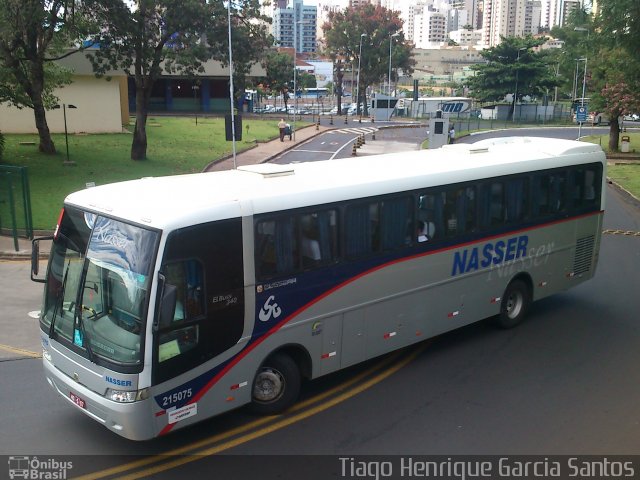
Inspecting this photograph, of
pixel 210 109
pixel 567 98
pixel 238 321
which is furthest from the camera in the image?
pixel 567 98

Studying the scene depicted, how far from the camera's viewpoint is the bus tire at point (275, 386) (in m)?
8.26

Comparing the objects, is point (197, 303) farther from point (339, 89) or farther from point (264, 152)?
point (339, 89)

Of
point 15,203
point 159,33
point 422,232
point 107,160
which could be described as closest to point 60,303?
point 422,232

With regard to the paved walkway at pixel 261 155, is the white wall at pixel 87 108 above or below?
above

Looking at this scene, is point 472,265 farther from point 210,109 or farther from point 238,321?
point 210,109

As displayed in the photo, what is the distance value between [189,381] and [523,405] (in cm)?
448

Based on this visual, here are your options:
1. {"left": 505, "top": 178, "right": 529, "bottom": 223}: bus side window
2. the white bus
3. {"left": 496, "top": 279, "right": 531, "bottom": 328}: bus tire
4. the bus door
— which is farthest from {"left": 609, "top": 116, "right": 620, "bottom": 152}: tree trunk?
the bus door

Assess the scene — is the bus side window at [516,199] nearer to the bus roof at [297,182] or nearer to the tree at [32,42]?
the bus roof at [297,182]

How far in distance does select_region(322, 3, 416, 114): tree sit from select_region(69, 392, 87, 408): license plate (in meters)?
73.5

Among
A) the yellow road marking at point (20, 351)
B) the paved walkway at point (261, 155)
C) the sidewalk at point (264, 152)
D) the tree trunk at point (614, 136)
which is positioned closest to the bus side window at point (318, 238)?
the yellow road marking at point (20, 351)

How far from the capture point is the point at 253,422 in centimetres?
819

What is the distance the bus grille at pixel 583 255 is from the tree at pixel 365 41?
67.4 meters

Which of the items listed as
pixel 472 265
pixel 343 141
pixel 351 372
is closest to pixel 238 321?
pixel 351 372

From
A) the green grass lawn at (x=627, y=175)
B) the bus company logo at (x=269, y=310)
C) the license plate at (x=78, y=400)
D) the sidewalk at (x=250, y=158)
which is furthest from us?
the green grass lawn at (x=627, y=175)
